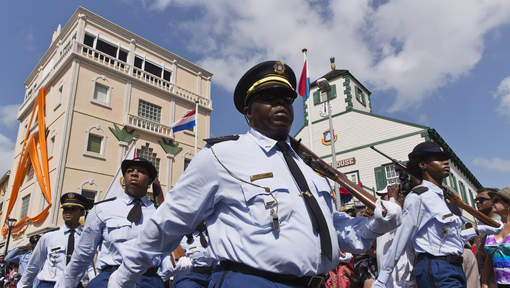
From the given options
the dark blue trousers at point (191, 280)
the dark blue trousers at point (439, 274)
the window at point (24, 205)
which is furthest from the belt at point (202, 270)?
the window at point (24, 205)

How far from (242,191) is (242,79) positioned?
1003 millimetres

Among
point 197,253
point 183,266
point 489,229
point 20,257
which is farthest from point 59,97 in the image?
point 489,229

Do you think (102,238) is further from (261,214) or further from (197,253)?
(261,214)

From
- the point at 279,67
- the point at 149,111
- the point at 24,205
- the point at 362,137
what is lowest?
the point at 279,67

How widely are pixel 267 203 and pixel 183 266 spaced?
3.68 m

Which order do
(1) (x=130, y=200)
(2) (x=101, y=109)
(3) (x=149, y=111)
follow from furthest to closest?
(3) (x=149, y=111), (2) (x=101, y=109), (1) (x=130, y=200)

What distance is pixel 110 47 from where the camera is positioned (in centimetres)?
2339

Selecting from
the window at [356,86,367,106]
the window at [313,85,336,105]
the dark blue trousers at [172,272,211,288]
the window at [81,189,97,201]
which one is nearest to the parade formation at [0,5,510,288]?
the dark blue trousers at [172,272,211,288]

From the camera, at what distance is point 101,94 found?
2177cm

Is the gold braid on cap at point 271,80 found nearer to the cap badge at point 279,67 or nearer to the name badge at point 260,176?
the cap badge at point 279,67

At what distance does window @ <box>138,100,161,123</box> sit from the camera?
23516mm

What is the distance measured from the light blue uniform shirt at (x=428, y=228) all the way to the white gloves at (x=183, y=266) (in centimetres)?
287

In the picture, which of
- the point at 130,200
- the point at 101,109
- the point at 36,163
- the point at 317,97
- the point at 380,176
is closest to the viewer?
the point at 130,200

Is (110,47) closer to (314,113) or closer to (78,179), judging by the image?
(78,179)
